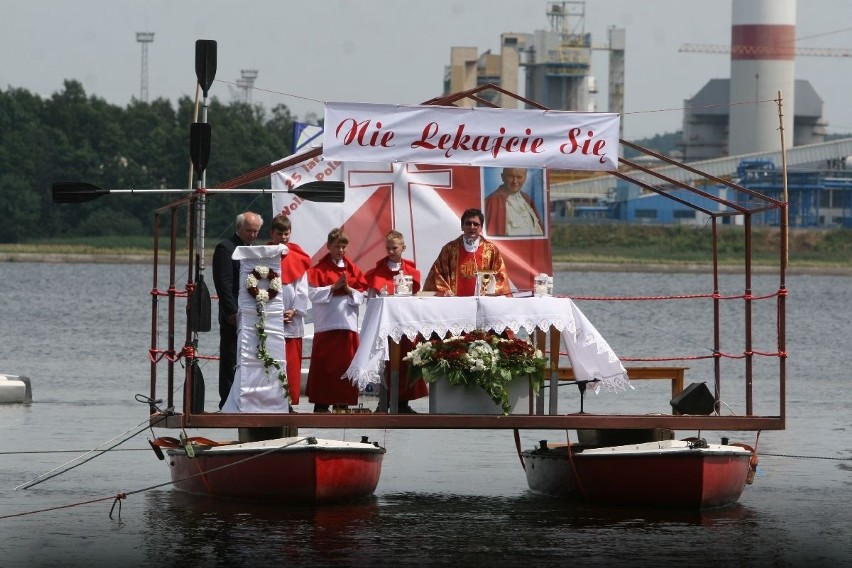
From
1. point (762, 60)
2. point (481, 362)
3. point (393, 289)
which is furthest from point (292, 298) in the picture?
point (762, 60)

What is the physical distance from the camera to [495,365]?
14961 millimetres

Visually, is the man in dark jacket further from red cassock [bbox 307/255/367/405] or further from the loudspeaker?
the loudspeaker

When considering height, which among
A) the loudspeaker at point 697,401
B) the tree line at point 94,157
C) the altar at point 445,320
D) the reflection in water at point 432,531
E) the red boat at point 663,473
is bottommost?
the reflection in water at point 432,531

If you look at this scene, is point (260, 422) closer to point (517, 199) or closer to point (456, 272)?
point (456, 272)

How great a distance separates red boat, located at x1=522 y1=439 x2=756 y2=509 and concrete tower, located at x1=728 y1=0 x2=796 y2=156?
378 feet

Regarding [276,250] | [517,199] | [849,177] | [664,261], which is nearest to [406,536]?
[276,250]

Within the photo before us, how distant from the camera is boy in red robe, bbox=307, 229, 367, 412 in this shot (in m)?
16.1

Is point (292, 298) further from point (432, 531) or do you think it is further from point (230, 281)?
point (432, 531)

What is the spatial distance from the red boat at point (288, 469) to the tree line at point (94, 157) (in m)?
88.2

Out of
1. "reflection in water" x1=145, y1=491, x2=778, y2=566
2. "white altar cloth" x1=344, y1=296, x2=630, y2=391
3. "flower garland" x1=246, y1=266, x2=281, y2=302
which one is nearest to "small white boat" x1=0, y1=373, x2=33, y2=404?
"reflection in water" x1=145, y1=491, x2=778, y2=566

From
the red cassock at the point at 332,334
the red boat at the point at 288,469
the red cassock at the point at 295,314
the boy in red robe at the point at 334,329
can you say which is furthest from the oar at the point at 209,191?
the red boat at the point at 288,469

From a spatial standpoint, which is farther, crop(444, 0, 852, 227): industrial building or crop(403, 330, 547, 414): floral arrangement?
crop(444, 0, 852, 227): industrial building

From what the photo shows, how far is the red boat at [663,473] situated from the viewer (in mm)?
15570

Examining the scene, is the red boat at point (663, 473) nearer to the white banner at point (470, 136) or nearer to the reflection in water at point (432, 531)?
the reflection in water at point (432, 531)
